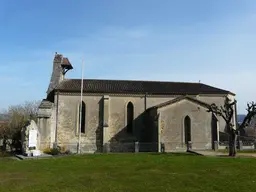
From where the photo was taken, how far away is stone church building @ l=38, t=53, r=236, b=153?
32.9m

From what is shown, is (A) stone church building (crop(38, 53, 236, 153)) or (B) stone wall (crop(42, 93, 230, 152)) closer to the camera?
(A) stone church building (crop(38, 53, 236, 153))

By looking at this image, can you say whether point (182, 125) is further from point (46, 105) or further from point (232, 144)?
point (46, 105)

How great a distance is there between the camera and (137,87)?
125 feet

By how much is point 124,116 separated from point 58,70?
11.1 meters

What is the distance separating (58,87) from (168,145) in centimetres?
1549

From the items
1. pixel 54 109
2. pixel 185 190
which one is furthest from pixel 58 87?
pixel 185 190

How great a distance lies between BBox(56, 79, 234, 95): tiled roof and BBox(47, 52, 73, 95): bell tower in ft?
2.98

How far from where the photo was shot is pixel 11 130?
3269 centimetres

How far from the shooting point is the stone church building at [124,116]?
3294 cm

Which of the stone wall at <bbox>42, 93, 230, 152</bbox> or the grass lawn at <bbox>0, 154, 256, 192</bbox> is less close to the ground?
the stone wall at <bbox>42, 93, 230, 152</bbox>

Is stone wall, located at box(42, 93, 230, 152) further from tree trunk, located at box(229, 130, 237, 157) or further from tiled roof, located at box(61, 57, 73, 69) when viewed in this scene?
tree trunk, located at box(229, 130, 237, 157)

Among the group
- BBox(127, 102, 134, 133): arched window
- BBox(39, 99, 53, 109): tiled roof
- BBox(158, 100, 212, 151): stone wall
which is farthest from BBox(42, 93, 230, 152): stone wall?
BBox(39, 99, 53, 109): tiled roof

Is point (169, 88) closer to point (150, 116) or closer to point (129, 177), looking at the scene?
point (150, 116)

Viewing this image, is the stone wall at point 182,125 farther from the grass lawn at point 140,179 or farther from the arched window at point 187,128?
the grass lawn at point 140,179
